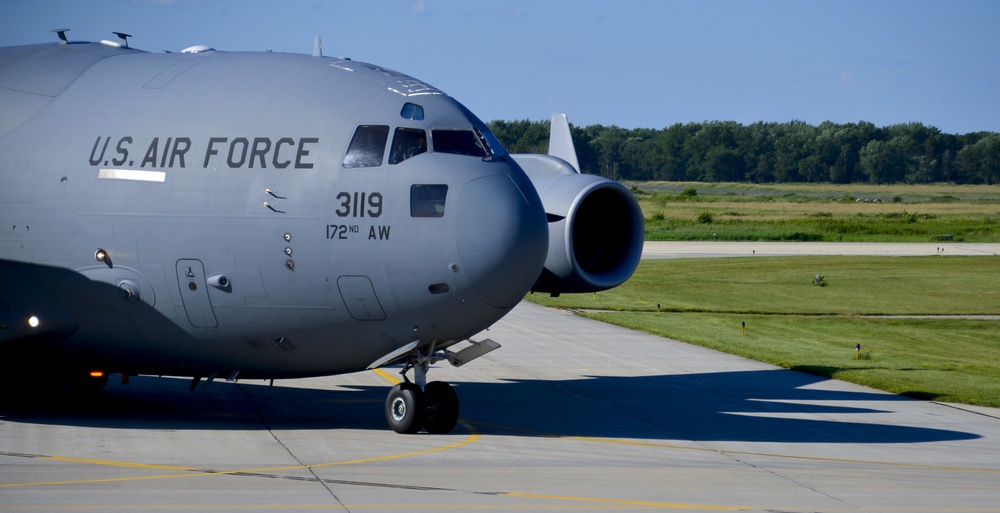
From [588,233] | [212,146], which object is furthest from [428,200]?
[588,233]

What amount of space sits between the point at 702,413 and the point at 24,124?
40.3 ft

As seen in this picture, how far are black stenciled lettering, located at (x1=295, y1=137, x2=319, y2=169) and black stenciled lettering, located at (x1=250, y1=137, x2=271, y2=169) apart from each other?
0.46 m

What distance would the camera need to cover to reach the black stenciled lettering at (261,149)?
18852 millimetres

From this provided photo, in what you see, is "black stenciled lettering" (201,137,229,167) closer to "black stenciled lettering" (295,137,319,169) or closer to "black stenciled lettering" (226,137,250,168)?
"black stenciled lettering" (226,137,250,168)

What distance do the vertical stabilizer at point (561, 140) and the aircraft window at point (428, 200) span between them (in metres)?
8.65

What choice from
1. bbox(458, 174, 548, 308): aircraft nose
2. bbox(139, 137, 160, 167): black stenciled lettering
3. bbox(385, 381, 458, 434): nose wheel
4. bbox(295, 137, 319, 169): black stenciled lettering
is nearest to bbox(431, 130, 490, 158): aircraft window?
bbox(458, 174, 548, 308): aircraft nose

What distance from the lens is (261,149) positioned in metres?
18.9

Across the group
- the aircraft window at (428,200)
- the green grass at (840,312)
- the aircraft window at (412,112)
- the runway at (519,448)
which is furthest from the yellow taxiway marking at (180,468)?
the green grass at (840,312)

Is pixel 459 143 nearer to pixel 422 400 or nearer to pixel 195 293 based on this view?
pixel 422 400

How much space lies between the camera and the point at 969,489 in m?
16.8

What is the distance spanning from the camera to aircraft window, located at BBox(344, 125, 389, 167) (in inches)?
734

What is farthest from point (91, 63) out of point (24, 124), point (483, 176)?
point (483, 176)

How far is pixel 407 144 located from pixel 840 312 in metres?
28.6

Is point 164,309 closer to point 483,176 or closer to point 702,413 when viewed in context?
point 483,176
